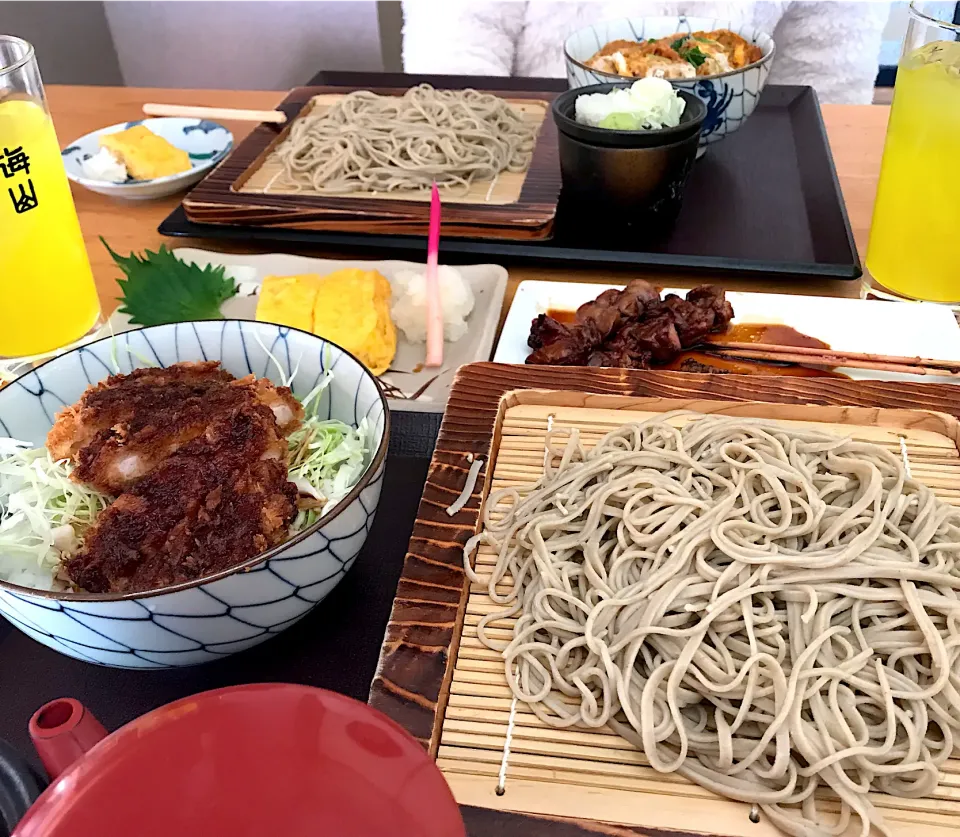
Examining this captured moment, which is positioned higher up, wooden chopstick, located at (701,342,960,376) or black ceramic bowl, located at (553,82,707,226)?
black ceramic bowl, located at (553,82,707,226)

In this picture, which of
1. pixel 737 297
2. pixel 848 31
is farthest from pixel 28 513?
pixel 848 31

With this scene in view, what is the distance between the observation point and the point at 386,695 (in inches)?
36.3

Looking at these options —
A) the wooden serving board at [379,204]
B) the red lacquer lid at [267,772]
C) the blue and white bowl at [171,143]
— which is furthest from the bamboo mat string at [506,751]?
the blue and white bowl at [171,143]

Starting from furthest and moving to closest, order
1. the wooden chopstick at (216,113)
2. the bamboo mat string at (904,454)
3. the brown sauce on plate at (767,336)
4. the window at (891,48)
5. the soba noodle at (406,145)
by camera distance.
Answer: the window at (891,48)
the wooden chopstick at (216,113)
the soba noodle at (406,145)
the brown sauce on plate at (767,336)
the bamboo mat string at (904,454)

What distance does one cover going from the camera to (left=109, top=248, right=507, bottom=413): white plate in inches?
63.2

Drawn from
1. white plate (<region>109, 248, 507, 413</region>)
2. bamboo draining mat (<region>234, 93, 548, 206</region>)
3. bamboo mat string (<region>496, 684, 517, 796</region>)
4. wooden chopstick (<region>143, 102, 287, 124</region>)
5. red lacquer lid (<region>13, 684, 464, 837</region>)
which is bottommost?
white plate (<region>109, 248, 507, 413</region>)

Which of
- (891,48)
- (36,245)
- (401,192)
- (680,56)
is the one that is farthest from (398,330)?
(891,48)

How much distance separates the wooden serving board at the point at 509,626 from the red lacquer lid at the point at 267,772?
360 millimetres

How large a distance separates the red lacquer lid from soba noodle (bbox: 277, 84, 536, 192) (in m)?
1.80

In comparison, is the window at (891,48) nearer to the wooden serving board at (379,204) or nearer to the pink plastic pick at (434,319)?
the wooden serving board at (379,204)

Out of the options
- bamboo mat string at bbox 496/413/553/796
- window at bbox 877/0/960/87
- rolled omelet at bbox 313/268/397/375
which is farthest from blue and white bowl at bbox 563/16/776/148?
window at bbox 877/0/960/87

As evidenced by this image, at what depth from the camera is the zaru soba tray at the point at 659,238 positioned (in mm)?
1840

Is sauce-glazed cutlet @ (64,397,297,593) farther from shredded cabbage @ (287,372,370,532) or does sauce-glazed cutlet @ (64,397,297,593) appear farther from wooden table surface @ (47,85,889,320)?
wooden table surface @ (47,85,889,320)

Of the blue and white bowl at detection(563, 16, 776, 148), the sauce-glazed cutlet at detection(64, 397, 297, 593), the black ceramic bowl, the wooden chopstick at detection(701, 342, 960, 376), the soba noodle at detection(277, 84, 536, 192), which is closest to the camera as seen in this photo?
the sauce-glazed cutlet at detection(64, 397, 297, 593)
